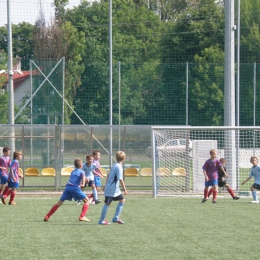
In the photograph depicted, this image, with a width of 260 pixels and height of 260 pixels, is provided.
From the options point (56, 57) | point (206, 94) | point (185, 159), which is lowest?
point (185, 159)

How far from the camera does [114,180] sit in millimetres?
14891

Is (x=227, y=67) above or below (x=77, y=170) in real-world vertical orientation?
above

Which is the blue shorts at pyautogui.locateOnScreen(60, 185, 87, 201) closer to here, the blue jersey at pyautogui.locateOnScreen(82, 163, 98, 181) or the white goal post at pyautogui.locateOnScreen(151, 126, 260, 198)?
the blue jersey at pyautogui.locateOnScreen(82, 163, 98, 181)

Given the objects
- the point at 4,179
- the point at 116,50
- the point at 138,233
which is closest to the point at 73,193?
the point at 138,233

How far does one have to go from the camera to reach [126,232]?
1358cm

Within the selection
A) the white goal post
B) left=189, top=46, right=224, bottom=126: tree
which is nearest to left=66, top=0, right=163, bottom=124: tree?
left=189, top=46, right=224, bottom=126: tree

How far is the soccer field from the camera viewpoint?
36.3 ft

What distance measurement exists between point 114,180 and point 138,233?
1745 millimetres

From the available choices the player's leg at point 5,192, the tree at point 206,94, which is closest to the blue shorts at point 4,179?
the player's leg at point 5,192

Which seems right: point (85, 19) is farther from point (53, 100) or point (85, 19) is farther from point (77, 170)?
point (77, 170)

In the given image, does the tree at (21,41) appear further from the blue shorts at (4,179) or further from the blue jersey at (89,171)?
the blue jersey at (89,171)

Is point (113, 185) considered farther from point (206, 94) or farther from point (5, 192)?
point (206, 94)

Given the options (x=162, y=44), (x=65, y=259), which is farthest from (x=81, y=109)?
(x=65, y=259)

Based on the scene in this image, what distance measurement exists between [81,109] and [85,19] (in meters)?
26.7
